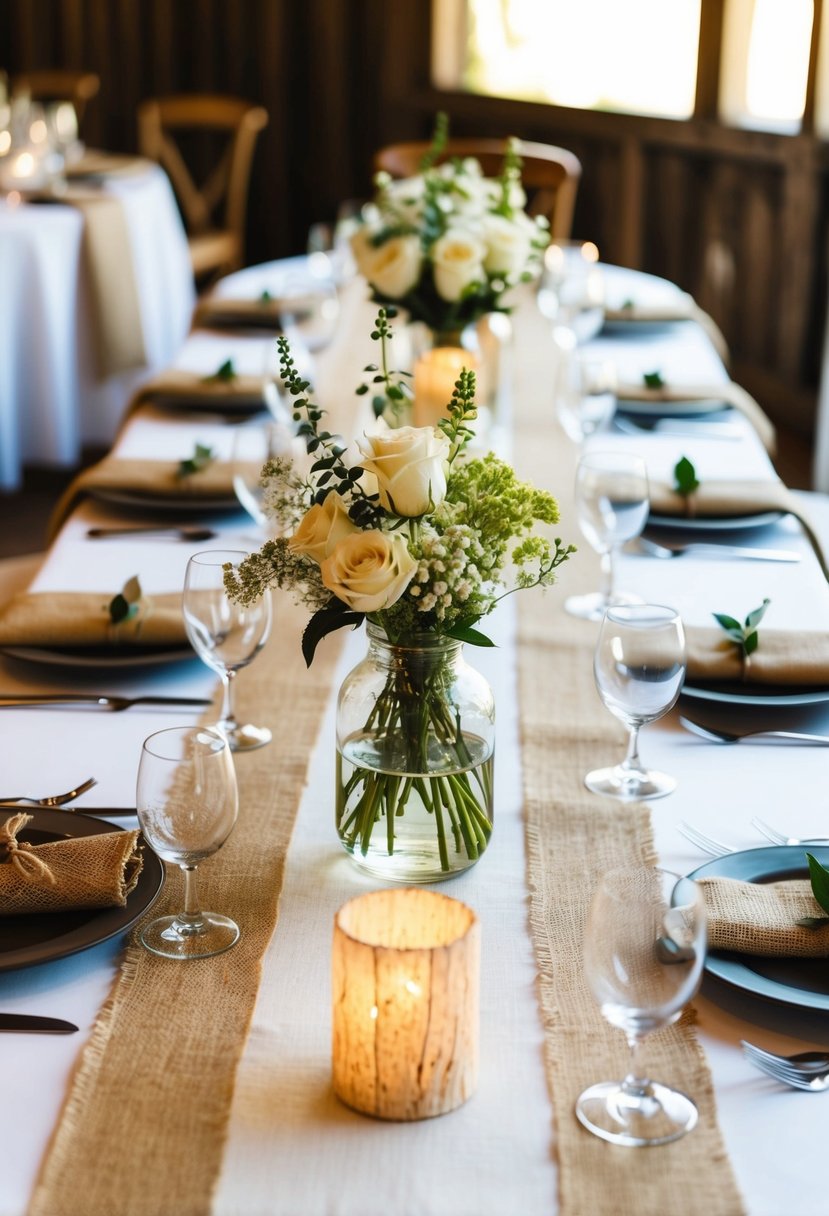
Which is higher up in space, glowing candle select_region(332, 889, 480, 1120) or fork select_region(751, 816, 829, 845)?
glowing candle select_region(332, 889, 480, 1120)

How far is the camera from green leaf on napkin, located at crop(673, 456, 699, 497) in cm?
198

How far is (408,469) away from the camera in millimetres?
1058

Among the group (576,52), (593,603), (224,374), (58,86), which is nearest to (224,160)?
(58,86)

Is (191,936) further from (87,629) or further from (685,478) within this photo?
(685,478)

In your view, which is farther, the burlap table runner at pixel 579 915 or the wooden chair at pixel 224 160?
the wooden chair at pixel 224 160

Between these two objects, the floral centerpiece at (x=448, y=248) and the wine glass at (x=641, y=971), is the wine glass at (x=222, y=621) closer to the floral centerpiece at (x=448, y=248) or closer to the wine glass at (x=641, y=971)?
the wine glass at (x=641, y=971)

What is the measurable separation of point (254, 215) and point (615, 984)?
605 cm

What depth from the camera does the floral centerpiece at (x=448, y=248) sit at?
2.17m

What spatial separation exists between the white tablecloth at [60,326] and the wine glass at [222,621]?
2.97 m

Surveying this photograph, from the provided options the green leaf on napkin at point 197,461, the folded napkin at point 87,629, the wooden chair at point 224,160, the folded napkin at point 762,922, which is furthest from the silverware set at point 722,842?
the wooden chair at point 224,160

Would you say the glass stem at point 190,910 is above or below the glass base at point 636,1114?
above

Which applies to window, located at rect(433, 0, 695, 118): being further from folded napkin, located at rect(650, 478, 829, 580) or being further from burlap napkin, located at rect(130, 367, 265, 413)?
folded napkin, located at rect(650, 478, 829, 580)

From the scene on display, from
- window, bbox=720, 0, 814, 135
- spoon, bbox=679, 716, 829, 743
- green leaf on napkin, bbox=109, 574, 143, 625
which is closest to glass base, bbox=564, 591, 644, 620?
spoon, bbox=679, 716, 829, 743

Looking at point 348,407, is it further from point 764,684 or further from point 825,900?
point 825,900
